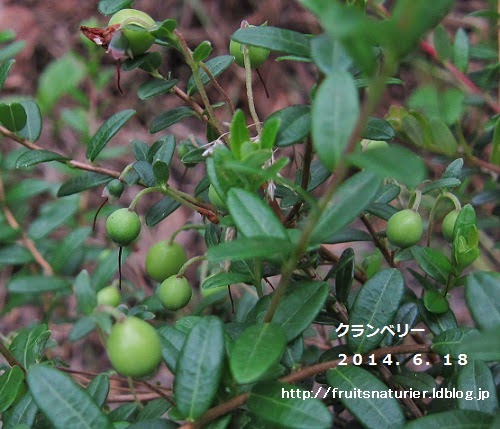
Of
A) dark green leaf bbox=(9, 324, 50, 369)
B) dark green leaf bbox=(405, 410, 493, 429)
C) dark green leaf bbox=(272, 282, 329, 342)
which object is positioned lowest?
dark green leaf bbox=(9, 324, 50, 369)

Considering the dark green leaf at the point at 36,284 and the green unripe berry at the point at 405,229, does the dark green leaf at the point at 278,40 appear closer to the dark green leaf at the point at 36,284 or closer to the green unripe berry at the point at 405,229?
the green unripe berry at the point at 405,229

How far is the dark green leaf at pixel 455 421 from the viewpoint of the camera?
0.67 m

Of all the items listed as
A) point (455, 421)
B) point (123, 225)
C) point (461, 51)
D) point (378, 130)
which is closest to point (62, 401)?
point (123, 225)

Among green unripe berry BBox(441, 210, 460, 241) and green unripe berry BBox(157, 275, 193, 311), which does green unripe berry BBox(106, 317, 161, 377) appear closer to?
green unripe berry BBox(157, 275, 193, 311)

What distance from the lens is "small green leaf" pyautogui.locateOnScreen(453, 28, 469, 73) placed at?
1.43 metres

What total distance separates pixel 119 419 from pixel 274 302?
14.5 inches

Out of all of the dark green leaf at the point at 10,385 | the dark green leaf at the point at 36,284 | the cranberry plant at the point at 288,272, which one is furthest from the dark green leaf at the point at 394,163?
the dark green leaf at the point at 36,284

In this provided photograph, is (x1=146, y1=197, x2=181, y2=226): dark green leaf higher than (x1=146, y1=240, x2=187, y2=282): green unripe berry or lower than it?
higher

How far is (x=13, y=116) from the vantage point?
1057mm

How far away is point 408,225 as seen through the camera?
90 centimetres

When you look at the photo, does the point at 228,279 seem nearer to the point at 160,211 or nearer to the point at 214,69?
the point at 160,211

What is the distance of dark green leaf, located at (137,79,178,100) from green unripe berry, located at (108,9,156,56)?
8 cm

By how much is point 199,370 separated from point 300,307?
0.16 meters

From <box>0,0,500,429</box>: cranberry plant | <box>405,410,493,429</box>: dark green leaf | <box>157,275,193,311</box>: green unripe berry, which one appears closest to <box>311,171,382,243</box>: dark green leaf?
<box>0,0,500,429</box>: cranberry plant
